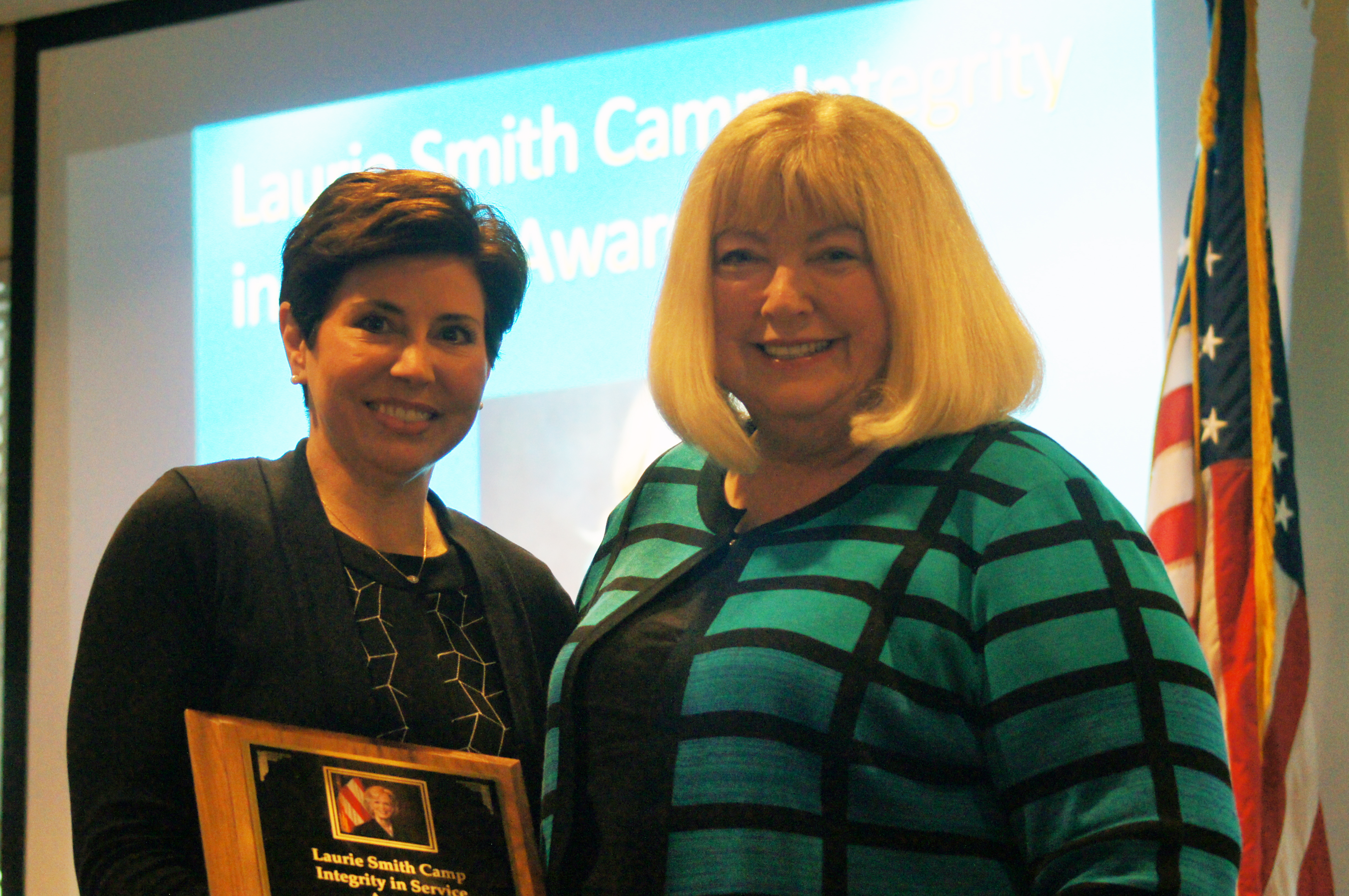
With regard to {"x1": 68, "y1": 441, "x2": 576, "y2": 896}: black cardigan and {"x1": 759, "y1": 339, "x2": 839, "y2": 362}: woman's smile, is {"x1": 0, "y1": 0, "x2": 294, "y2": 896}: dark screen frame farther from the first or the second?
{"x1": 759, "y1": 339, "x2": 839, "y2": 362}: woman's smile

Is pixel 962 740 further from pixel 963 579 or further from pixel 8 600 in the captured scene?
pixel 8 600

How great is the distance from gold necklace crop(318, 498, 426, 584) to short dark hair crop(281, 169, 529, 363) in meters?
0.24

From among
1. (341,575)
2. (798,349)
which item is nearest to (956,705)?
(798,349)

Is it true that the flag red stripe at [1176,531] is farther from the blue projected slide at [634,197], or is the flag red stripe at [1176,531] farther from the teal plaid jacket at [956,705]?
the teal plaid jacket at [956,705]

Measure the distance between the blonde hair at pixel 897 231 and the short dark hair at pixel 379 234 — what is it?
436mm

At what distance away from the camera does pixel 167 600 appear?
1.59 metres

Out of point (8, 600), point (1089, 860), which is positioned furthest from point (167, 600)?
point (8, 600)

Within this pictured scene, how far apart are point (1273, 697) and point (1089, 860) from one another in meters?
1.58

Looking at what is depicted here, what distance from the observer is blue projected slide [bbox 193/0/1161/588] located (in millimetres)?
2834

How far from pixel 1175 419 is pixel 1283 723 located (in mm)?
642

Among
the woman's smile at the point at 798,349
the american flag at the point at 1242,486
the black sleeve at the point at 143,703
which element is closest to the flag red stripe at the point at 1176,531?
the american flag at the point at 1242,486

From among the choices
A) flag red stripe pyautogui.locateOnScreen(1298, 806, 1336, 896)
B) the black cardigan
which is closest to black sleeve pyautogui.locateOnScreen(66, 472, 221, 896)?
the black cardigan

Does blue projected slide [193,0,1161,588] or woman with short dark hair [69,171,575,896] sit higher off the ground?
blue projected slide [193,0,1161,588]

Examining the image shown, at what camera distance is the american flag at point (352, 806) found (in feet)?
4.85
